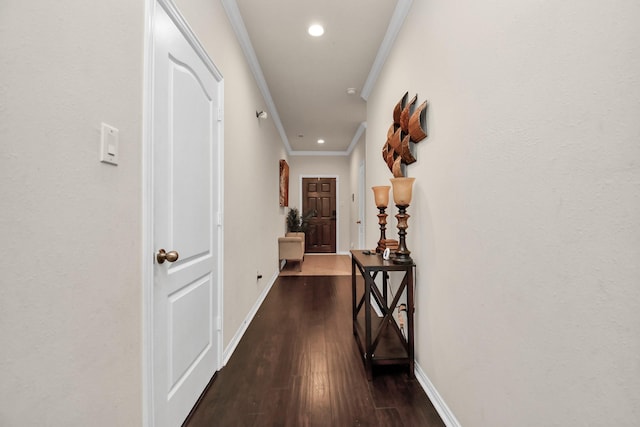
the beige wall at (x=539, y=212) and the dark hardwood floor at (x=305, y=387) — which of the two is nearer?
the beige wall at (x=539, y=212)

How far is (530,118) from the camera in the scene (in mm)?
885

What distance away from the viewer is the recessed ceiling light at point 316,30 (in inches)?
93.6

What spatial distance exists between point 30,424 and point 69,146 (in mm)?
671

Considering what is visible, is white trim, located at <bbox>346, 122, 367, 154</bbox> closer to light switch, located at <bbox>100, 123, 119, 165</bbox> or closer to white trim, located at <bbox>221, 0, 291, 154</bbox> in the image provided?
white trim, located at <bbox>221, 0, 291, 154</bbox>

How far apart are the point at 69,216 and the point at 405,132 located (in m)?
1.93

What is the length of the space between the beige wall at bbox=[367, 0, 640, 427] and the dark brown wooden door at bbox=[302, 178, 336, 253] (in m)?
5.73

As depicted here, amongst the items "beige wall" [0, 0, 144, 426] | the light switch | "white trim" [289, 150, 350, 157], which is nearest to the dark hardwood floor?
"beige wall" [0, 0, 144, 426]

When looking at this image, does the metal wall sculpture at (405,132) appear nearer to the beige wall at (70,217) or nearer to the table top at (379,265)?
the table top at (379,265)

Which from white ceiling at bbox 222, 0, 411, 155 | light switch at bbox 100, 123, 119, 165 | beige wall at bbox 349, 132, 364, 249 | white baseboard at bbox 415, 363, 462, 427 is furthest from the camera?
beige wall at bbox 349, 132, 364, 249

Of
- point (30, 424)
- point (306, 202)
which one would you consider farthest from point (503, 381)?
point (306, 202)

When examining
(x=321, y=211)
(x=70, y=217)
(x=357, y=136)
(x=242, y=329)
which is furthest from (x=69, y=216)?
(x=321, y=211)

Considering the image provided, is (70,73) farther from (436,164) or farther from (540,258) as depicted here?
(436,164)

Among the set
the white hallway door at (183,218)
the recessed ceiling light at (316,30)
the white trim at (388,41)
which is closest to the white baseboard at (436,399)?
the white hallway door at (183,218)

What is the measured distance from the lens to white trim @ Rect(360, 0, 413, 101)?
2.10 metres
